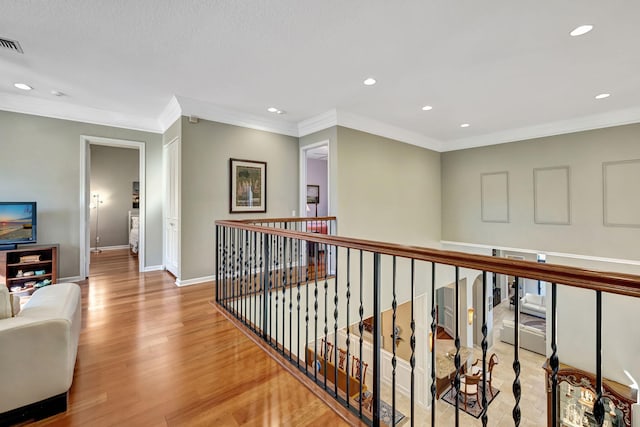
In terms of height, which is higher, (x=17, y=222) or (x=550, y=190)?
(x=550, y=190)

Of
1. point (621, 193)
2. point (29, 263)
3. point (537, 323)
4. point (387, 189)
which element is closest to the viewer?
point (29, 263)

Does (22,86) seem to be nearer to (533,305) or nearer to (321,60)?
(321,60)

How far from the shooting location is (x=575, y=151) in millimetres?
5031

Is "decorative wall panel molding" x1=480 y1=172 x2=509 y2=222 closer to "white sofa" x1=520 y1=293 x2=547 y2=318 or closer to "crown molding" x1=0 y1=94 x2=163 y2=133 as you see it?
"white sofa" x1=520 y1=293 x2=547 y2=318

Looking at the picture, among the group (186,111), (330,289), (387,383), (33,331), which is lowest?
(387,383)

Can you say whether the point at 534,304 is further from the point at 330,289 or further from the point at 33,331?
the point at 33,331

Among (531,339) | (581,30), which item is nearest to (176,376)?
(581,30)

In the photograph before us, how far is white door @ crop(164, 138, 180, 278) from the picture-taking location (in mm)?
4255

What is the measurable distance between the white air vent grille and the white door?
1.74m

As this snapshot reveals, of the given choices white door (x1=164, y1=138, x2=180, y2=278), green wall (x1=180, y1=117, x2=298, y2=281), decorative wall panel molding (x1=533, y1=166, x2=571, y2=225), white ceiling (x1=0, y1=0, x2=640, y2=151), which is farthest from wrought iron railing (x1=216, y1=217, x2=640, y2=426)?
decorative wall panel molding (x1=533, y1=166, x2=571, y2=225)

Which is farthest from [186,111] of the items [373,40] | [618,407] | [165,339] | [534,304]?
[534,304]

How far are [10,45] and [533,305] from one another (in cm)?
1379

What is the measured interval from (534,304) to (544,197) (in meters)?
Answer: 6.70

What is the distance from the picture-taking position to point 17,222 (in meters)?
3.87
